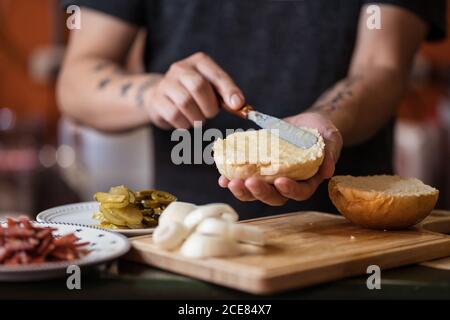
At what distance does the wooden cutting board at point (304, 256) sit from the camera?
36.5 inches

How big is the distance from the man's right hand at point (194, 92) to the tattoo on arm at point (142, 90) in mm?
258

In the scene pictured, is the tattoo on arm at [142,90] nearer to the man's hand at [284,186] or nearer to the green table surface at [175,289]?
the man's hand at [284,186]

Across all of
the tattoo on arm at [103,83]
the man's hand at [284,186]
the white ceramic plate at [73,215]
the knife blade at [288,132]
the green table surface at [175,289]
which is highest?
the tattoo on arm at [103,83]

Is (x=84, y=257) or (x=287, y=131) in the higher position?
(x=287, y=131)

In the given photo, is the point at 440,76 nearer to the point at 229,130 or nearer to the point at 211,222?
the point at 229,130

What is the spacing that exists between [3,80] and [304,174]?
12.0 ft

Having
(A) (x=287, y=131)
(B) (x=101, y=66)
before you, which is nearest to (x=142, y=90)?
(B) (x=101, y=66)

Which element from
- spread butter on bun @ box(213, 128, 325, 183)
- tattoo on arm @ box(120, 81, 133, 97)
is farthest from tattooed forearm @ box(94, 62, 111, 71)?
spread butter on bun @ box(213, 128, 325, 183)

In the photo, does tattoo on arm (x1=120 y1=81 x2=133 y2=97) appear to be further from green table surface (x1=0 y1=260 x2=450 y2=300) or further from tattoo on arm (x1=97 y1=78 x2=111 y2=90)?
green table surface (x1=0 y1=260 x2=450 y2=300)

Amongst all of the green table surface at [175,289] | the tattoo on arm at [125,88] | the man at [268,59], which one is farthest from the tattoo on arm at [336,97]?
the green table surface at [175,289]

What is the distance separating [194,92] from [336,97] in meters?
0.44

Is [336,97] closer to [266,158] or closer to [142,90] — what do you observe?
[142,90]

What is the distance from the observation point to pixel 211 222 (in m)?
0.99

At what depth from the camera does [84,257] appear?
96 cm
